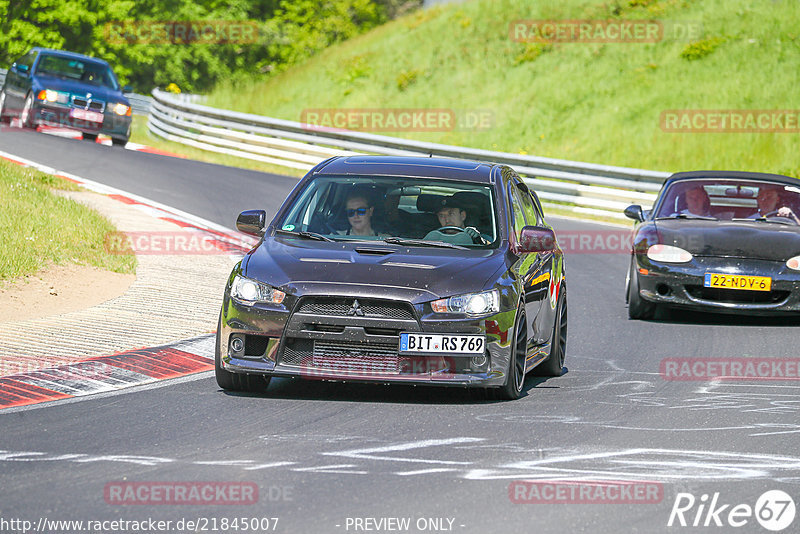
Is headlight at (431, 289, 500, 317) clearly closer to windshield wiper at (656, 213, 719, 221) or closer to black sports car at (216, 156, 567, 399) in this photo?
black sports car at (216, 156, 567, 399)

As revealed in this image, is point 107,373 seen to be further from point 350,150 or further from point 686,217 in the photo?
point 350,150

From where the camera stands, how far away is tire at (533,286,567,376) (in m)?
9.90

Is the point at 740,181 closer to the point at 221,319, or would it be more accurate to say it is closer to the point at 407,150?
the point at 221,319

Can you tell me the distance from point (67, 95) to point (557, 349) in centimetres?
1889

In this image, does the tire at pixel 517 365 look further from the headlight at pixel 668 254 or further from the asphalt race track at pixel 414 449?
the headlight at pixel 668 254

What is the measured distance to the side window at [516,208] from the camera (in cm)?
955

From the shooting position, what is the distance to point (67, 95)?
26.8 m

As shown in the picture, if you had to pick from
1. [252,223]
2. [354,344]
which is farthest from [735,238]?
[354,344]

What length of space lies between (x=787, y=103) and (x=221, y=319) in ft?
89.4

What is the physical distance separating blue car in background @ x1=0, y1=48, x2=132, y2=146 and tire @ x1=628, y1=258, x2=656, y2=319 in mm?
16036

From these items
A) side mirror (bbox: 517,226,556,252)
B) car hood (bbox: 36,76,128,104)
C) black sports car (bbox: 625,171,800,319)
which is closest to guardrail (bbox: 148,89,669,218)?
car hood (bbox: 36,76,128,104)

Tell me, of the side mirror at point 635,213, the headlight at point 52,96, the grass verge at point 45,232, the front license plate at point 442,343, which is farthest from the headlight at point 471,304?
the headlight at point 52,96

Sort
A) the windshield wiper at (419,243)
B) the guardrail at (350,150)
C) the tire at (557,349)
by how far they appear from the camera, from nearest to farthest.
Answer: the windshield wiper at (419,243), the tire at (557,349), the guardrail at (350,150)

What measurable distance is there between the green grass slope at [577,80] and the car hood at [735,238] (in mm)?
15694
